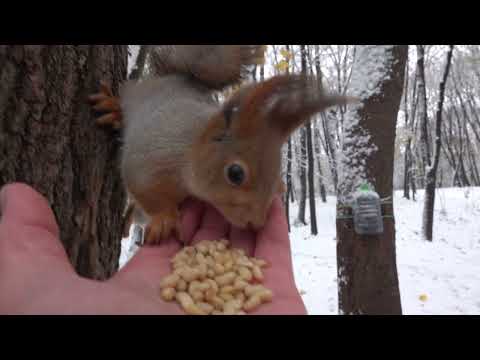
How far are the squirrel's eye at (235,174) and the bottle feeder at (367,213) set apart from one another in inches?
38.4

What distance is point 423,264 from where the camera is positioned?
14.6 feet

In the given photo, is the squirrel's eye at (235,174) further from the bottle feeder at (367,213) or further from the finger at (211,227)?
the bottle feeder at (367,213)

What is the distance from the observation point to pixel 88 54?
102cm

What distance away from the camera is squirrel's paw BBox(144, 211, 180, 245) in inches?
43.5

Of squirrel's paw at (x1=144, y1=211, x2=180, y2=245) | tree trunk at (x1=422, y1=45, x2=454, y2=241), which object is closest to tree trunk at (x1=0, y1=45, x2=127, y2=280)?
squirrel's paw at (x1=144, y1=211, x2=180, y2=245)

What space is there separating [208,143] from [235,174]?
0.14m

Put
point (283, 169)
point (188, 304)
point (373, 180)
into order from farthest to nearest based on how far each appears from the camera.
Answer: point (373, 180), point (283, 169), point (188, 304)

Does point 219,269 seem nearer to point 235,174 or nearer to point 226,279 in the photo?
point 226,279

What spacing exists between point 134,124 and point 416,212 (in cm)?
826

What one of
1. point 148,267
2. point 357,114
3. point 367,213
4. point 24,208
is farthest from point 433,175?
point 24,208

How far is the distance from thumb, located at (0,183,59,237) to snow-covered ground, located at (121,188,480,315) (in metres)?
2.68

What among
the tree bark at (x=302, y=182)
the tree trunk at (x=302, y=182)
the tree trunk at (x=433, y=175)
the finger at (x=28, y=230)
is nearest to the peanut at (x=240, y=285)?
the finger at (x=28, y=230)

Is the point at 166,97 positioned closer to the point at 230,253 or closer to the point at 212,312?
the point at 230,253

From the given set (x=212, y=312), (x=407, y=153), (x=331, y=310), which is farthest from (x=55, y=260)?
(x=407, y=153)
